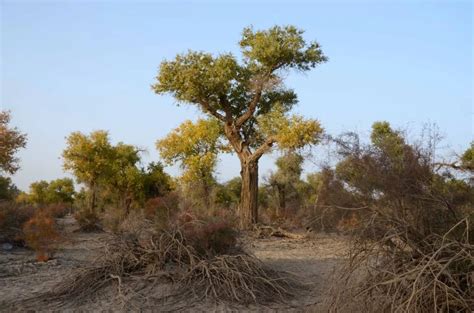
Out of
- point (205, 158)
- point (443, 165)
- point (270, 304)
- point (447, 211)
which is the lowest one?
point (270, 304)

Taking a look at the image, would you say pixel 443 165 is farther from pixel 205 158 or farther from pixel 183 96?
pixel 205 158

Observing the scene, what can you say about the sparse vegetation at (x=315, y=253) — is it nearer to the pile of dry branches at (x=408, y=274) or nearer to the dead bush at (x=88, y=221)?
the pile of dry branches at (x=408, y=274)

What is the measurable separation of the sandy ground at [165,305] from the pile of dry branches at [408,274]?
49 cm

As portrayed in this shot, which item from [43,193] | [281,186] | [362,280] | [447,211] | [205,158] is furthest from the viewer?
[43,193]

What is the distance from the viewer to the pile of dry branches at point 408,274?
540 centimetres

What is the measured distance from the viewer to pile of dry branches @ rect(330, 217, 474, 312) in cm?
540

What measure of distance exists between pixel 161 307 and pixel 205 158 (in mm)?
22247

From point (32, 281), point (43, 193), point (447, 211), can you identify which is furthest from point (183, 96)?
point (43, 193)

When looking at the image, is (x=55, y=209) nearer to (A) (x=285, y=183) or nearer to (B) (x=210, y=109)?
(B) (x=210, y=109)

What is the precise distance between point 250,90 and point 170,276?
14782 millimetres

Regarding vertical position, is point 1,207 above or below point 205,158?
below

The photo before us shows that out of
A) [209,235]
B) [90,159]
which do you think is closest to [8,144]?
[90,159]

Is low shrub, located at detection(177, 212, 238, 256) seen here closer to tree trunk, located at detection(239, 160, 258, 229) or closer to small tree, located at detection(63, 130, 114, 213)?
tree trunk, located at detection(239, 160, 258, 229)

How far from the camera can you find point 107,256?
373 inches
